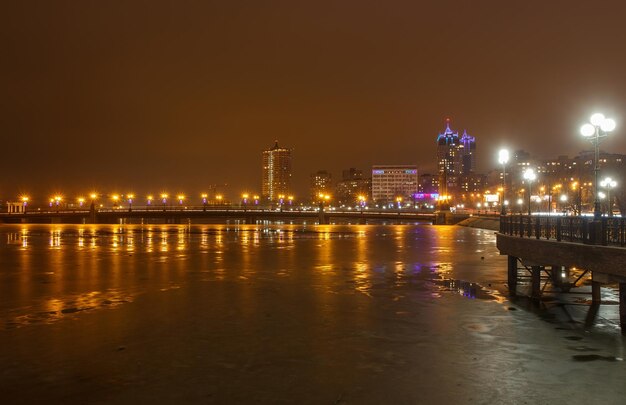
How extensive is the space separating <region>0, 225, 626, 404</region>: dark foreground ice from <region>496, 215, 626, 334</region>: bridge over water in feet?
3.56

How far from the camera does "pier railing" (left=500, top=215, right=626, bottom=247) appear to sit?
17.9m

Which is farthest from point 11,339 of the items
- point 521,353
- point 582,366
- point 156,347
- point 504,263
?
point 504,263

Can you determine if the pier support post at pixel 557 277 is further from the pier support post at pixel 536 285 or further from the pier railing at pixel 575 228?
the pier support post at pixel 536 285

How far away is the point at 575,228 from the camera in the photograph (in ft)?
68.0

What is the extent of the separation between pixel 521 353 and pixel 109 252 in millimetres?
37266

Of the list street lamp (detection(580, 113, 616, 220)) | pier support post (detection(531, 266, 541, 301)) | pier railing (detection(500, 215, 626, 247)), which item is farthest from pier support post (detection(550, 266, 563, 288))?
street lamp (detection(580, 113, 616, 220))

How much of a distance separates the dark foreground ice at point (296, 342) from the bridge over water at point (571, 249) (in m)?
1.09

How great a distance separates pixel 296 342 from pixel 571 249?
32.1ft

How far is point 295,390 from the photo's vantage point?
1152 centimetres

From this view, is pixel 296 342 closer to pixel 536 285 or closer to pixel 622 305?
pixel 622 305

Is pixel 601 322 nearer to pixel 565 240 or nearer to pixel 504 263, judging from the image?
pixel 565 240

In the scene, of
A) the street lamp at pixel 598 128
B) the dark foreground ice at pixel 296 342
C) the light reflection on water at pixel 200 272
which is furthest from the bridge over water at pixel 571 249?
the light reflection on water at pixel 200 272

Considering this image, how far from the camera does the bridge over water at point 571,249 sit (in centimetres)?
1761

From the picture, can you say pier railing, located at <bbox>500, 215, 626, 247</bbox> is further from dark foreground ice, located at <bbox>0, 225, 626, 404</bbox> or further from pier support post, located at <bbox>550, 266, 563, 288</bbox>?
dark foreground ice, located at <bbox>0, 225, 626, 404</bbox>
